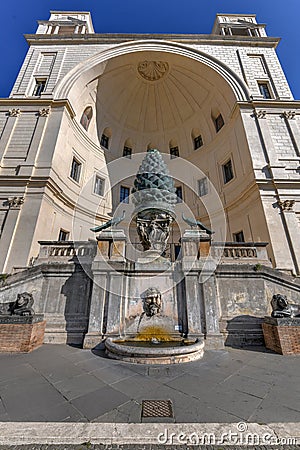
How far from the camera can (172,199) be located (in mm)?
8086

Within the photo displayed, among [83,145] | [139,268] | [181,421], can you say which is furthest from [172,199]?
[83,145]

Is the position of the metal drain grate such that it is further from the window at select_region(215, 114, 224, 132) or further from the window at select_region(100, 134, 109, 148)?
the window at select_region(100, 134, 109, 148)

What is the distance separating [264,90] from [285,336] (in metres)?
20.5

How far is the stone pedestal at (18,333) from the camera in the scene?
508 cm

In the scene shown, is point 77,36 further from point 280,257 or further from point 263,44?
point 280,257

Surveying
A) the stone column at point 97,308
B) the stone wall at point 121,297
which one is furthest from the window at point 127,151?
the stone column at point 97,308

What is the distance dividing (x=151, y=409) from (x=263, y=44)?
1137 inches

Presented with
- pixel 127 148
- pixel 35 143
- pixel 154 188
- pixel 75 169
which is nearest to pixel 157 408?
pixel 154 188

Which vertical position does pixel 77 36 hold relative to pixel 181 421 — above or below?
above

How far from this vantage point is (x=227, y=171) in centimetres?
1708

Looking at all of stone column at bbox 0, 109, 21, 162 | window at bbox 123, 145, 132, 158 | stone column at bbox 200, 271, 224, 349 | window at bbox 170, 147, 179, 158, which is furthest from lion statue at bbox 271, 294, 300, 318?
window at bbox 123, 145, 132, 158

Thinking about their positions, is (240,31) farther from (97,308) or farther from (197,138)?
(97,308)

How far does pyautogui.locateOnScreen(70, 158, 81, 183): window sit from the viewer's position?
653 inches

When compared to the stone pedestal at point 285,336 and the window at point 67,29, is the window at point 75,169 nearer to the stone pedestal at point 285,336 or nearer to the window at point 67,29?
the stone pedestal at point 285,336
